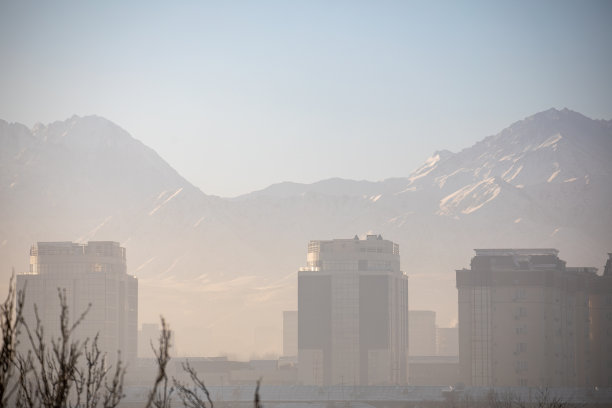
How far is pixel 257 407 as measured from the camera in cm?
2792

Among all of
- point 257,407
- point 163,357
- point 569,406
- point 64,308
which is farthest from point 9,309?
point 569,406

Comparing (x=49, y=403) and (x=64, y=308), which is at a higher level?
(x=64, y=308)

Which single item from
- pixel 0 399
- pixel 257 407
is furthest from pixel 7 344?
pixel 257 407

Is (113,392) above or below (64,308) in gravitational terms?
below

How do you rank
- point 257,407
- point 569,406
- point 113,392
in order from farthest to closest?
point 569,406 < point 113,392 < point 257,407

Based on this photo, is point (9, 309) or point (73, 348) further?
point (73, 348)

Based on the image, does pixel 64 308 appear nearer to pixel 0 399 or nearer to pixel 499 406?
pixel 0 399

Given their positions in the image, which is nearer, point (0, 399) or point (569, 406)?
point (0, 399)

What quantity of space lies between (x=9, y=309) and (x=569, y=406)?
567 feet

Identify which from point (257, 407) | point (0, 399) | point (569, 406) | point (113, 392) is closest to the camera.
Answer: point (257, 407)

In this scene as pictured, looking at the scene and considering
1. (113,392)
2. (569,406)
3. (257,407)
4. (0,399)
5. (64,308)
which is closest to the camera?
(257,407)

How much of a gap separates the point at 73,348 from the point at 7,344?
170 inches

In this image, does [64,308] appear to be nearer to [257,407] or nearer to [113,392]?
[113,392]

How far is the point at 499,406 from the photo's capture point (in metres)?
200
